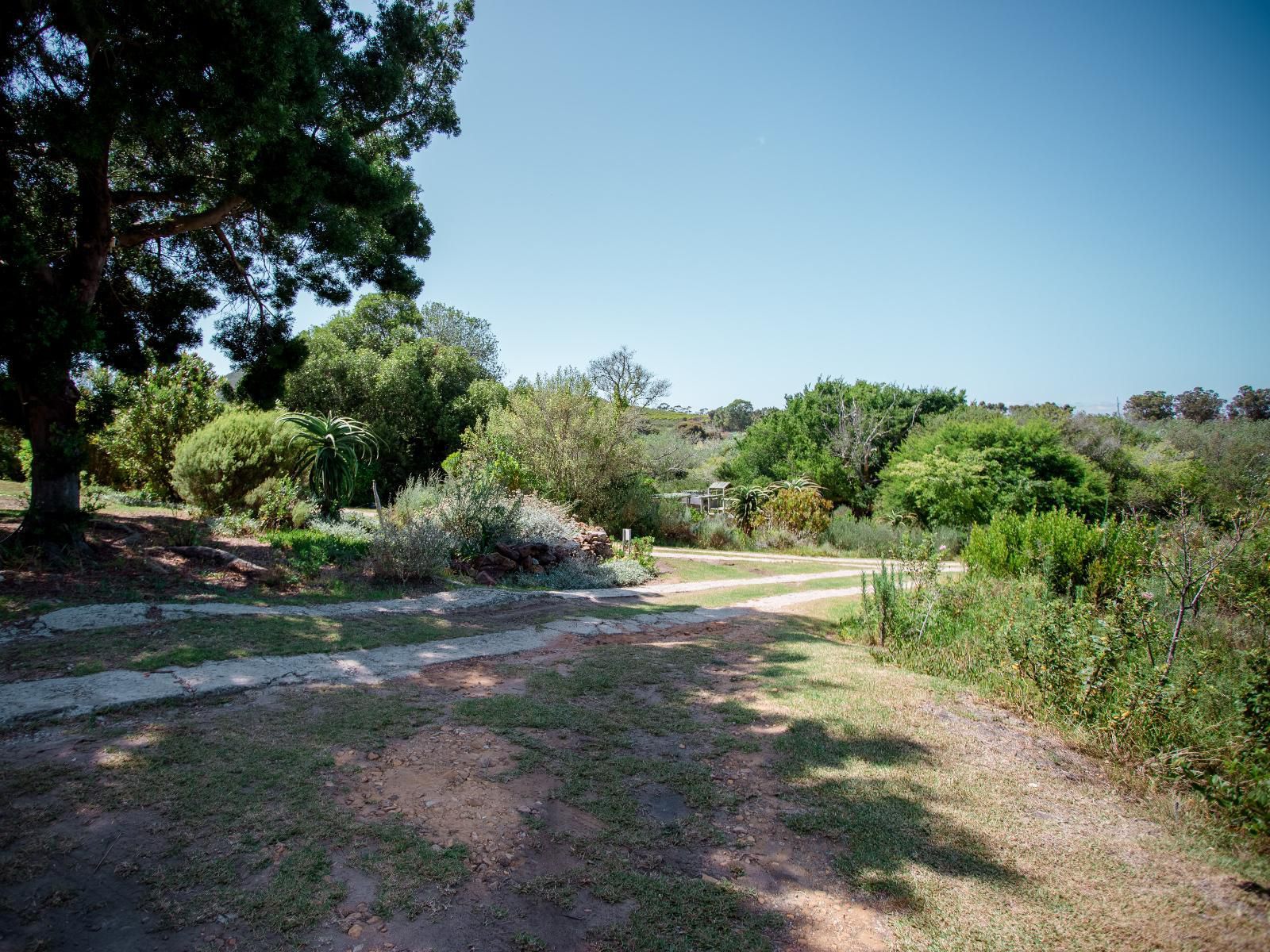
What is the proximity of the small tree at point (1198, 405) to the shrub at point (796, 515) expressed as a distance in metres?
36.3

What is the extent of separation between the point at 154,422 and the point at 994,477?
2065 centimetres

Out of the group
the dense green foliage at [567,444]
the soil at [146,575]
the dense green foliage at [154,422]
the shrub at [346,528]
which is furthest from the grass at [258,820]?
the dense green foliage at [154,422]

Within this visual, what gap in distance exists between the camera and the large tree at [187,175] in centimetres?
598

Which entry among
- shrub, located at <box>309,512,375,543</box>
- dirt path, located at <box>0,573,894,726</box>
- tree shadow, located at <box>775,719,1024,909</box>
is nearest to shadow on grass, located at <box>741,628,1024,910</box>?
tree shadow, located at <box>775,719,1024,909</box>

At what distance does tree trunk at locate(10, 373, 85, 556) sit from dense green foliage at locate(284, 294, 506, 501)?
1301 cm

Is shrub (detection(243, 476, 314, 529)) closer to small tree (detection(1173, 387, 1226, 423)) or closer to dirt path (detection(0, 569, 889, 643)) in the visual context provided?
dirt path (detection(0, 569, 889, 643))

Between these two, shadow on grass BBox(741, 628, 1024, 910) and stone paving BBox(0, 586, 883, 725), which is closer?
shadow on grass BBox(741, 628, 1024, 910)

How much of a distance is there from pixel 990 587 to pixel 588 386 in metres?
10.8

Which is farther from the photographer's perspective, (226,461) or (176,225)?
(226,461)

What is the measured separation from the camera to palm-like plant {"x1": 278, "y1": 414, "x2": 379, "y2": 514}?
38.1 feet

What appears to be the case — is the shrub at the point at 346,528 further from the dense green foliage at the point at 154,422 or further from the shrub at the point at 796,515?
the shrub at the point at 796,515

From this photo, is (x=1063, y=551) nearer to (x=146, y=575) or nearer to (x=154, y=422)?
(x=146, y=575)

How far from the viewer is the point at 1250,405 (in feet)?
122

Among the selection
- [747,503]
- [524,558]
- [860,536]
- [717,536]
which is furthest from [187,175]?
[860,536]
